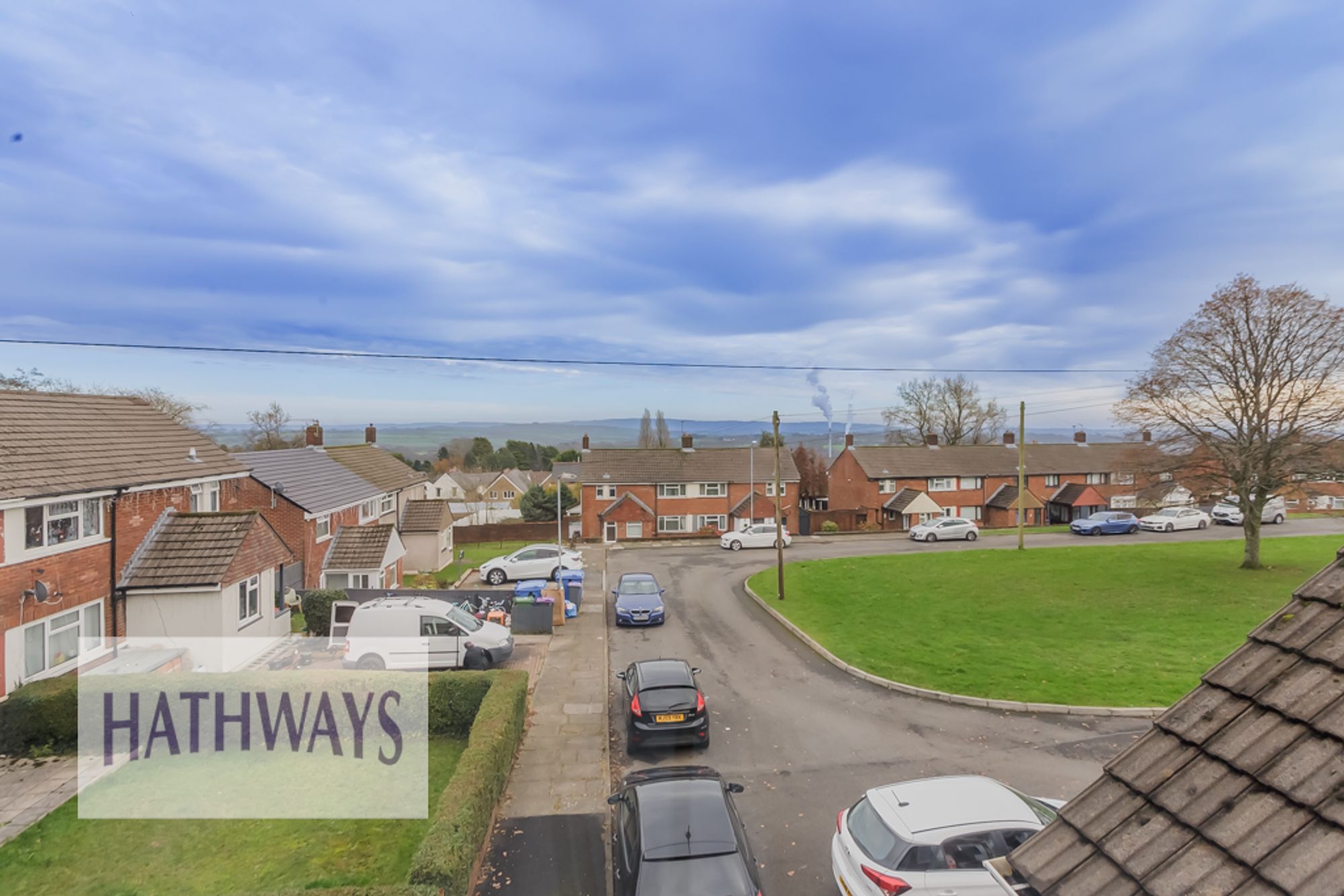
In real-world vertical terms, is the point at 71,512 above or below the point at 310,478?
below

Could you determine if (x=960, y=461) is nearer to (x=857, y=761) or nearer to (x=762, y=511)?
(x=762, y=511)

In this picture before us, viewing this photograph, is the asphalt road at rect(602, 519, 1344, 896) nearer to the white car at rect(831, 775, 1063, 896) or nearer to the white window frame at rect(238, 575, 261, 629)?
the white car at rect(831, 775, 1063, 896)

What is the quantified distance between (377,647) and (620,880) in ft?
35.7

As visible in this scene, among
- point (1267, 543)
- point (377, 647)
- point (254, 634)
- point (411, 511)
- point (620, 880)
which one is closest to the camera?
point (620, 880)

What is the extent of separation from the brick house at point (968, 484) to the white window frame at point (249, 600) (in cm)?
4105

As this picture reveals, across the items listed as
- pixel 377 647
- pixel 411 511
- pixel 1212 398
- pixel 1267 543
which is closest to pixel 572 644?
pixel 377 647

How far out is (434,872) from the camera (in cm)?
706

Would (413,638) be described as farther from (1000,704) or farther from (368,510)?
(368,510)

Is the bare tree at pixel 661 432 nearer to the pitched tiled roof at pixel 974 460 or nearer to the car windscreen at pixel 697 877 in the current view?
the pitched tiled roof at pixel 974 460

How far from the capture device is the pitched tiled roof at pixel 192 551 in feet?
52.9

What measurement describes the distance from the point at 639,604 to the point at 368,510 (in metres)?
16.5

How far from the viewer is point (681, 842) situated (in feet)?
25.4

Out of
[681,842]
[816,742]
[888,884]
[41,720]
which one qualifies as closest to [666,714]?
[816,742]

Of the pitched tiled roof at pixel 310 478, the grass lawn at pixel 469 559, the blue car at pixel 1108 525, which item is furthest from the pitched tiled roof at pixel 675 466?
the blue car at pixel 1108 525
